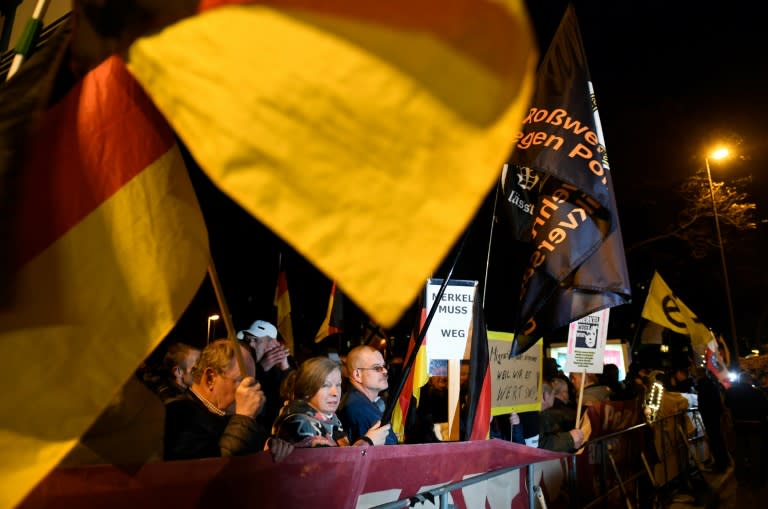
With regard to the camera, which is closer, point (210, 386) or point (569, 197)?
point (210, 386)

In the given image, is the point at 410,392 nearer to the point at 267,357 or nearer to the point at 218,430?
the point at 267,357

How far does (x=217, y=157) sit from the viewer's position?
1.49 metres

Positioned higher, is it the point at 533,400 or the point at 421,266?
the point at 421,266

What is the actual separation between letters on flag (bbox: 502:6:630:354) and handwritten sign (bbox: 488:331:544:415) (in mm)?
805

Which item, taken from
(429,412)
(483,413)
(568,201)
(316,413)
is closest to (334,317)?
(429,412)

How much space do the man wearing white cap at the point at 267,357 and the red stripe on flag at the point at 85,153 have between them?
396cm

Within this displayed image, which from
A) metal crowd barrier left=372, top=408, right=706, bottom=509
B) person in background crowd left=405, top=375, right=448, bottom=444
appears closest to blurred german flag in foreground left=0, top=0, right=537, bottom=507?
metal crowd barrier left=372, top=408, right=706, bottom=509

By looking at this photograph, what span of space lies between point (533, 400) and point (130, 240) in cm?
528

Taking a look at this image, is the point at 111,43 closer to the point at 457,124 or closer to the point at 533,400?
the point at 457,124

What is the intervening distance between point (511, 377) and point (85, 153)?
4.88 meters

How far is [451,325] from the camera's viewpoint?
5453 millimetres

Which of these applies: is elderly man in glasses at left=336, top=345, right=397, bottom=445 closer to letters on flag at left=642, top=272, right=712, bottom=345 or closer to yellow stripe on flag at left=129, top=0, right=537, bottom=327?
yellow stripe on flag at left=129, top=0, right=537, bottom=327

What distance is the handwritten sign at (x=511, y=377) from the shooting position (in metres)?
5.66

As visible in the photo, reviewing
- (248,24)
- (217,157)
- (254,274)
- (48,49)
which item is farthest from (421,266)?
(254,274)
